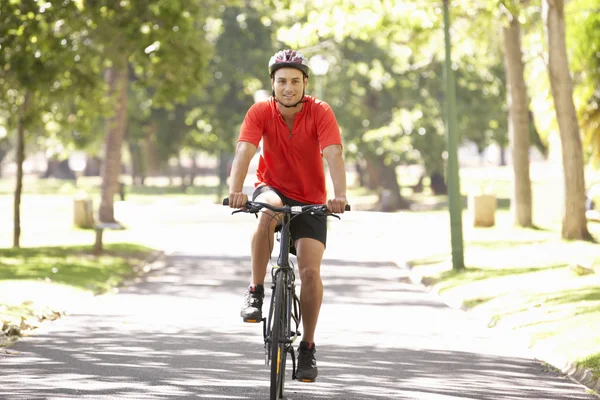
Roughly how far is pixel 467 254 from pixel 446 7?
17.1 ft

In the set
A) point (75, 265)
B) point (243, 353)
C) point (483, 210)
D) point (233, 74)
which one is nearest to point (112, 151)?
point (483, 210)

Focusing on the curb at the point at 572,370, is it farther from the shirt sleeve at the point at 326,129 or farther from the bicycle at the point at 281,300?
the shirt sleeve at the point at 326,129

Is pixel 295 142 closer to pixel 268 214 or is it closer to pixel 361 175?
pixel 268 214

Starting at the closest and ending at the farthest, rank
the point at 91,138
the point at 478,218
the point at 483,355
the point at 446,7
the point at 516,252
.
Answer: the point at 483,355 < the point at 446,7 < the point at 516,252 < the point at 478,218 < the point at 91,138

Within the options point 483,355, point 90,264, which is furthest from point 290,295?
point 90,264

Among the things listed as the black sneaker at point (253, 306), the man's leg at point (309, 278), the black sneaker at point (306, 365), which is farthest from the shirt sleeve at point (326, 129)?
the black sneaker at point (306, 365)

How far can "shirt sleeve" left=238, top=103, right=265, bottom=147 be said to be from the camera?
774 cm

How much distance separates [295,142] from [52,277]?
1099 centimetres

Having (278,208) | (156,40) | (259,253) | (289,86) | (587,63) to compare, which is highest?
(587,63)

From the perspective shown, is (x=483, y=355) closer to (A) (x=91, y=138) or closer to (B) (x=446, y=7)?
(B) (x=446, y=7)

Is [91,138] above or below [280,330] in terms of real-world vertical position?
above

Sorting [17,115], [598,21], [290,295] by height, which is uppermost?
[598,21]

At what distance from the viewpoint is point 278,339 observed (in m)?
7.41

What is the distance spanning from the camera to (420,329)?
12.8 m
